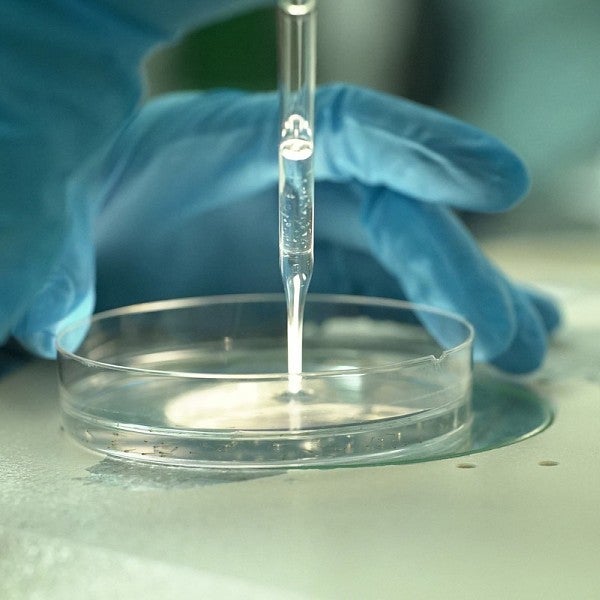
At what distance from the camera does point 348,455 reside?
71 cm

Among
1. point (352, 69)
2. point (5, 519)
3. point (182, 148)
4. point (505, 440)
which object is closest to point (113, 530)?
point (5, 519)

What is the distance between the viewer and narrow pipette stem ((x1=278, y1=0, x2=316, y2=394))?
0.75 meters

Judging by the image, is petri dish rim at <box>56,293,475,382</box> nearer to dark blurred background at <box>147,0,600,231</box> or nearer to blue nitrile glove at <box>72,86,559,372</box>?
blue nitrile glove at <box>72,86,559,372</box>

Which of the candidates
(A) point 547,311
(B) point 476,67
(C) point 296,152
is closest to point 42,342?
(C) point 296,152

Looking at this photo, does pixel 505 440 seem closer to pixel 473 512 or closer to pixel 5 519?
pixel 473 512

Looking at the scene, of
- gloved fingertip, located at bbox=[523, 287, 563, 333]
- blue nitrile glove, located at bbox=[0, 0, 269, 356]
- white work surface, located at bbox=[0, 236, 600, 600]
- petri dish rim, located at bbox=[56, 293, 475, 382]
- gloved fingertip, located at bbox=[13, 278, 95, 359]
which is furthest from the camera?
gloved fingertip, located at bbox=[523, 287, 563, 333]

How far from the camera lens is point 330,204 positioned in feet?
3.67

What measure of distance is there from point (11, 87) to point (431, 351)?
0.49 m

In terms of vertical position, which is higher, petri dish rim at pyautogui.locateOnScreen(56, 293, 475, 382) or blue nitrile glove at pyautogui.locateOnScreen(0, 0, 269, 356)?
blue nitrile glove at pyautogui.locateOnScreen(0, 0, 269, 356)

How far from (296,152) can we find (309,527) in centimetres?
32

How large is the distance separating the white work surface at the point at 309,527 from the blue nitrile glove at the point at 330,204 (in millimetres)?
252

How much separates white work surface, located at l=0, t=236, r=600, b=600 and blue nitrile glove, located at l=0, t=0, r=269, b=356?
171 millimetres

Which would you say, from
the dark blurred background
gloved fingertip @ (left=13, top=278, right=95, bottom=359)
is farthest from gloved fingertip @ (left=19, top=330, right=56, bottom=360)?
the dark blurred background

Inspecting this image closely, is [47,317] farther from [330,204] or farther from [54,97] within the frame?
[330,204]
